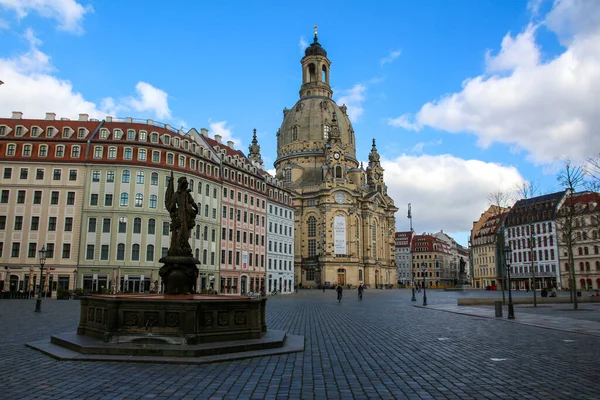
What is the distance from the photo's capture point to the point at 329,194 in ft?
368

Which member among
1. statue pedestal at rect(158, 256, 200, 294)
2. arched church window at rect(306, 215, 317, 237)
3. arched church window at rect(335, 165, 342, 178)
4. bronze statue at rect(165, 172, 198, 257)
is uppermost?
arched church window at rect(335, 165, 342, 178)

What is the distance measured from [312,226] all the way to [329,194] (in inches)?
354

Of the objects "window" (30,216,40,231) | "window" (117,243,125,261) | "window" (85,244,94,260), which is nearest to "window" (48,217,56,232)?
"window" (30,216,40,231)

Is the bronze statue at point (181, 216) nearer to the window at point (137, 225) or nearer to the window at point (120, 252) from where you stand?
the window at point (120, 252)

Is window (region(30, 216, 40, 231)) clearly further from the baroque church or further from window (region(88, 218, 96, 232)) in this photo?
the baroque church

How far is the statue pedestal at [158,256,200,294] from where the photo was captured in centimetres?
1684

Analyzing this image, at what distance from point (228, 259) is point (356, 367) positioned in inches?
2117

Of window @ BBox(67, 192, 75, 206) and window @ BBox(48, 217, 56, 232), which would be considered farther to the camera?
window @ BBox(67, 192, 75, 206)

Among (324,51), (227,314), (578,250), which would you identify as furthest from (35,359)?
(324,51)

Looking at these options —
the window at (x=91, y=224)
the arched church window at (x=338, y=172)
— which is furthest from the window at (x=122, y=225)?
the arched church window at (x=338, y=172)

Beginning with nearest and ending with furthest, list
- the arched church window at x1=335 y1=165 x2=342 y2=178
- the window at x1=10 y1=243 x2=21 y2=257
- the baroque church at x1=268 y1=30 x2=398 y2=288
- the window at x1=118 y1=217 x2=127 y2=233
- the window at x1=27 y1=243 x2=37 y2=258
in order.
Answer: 1. the window at x1=10 y1=243 x2=21 y2=257
2. the window at x1=27 y1=243 x2=37 y2=258
3. the window at x1=118 y1=217 x2=127 y2=233
4. the baroque church at x1=268 y1=30 x2=398 y2=288
5. the arched church window at x1=335 y1=165 x2=342 y2=178

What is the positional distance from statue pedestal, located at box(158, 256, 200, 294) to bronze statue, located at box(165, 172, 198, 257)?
40cm

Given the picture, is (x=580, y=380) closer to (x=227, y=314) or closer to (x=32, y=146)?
(x=227, y=314)

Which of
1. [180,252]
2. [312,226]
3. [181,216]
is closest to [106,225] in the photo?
[181,216]
